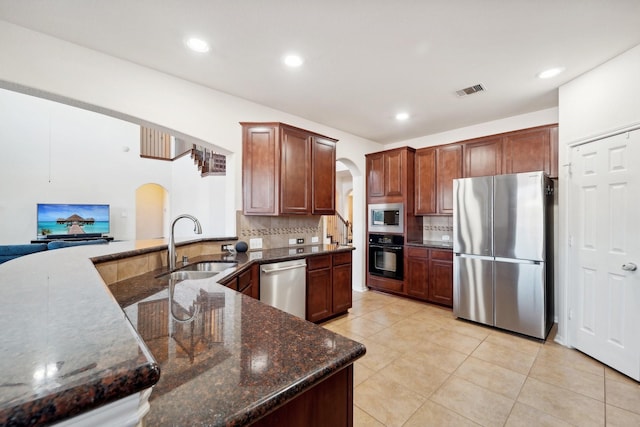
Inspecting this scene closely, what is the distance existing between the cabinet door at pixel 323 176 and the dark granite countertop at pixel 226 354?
7.51ft

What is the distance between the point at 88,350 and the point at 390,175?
4494 mm

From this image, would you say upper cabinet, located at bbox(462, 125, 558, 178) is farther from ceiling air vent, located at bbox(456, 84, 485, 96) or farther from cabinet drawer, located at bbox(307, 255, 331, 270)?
cabinet drawer, located at bbox(307, 255, 331, 270)

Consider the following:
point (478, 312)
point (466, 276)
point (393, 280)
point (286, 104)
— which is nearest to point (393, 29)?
point (286, 104)

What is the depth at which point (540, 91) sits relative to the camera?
305 centimetres

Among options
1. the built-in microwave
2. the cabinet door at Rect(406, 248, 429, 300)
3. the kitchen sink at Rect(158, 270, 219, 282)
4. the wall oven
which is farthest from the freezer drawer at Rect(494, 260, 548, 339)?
the kitchen sink at Rect(158, 270, 219, 282)

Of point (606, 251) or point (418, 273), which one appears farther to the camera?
point (418, 273)

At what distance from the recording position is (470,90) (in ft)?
9.99

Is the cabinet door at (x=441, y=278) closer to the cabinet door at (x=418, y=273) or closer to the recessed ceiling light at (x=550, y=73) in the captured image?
the cabinet door at (x=418, y=273)

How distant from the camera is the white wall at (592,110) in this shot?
229 cm

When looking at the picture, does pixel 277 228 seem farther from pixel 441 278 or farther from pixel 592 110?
pixel 592 110

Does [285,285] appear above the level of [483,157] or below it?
below

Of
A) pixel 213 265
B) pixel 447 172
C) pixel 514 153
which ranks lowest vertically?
pixel 213 265

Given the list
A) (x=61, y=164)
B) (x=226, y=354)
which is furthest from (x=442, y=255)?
(x=61, y=164)

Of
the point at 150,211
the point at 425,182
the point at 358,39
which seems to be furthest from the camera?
the point at 150,211
